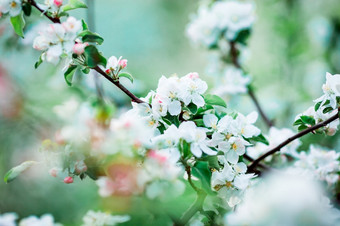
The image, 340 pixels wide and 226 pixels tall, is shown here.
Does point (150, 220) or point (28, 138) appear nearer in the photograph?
point (150, 220)

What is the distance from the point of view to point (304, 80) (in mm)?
2449

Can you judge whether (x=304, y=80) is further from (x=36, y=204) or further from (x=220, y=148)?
(x=220, y=148)

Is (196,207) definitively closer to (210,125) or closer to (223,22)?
(210,125)

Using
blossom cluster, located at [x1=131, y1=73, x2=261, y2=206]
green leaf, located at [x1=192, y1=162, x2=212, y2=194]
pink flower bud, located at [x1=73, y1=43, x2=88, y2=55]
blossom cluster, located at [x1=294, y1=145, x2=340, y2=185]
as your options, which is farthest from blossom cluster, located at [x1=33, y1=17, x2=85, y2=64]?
blossom cluster, located at [x1=294, y1=145, x2=340, y2=185]

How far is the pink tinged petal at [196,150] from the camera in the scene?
25.1 inches

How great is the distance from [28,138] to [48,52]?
113 cm

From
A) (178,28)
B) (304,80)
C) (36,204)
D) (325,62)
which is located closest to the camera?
(36,204)

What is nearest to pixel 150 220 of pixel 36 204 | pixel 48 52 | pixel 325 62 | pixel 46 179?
pixel 48 52

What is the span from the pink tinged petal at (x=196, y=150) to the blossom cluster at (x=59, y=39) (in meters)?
0.26

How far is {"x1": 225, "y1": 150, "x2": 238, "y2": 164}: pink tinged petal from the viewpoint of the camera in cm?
72

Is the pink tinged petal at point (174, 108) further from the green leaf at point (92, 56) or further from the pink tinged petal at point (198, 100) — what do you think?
the green leaf at point (92, 56)

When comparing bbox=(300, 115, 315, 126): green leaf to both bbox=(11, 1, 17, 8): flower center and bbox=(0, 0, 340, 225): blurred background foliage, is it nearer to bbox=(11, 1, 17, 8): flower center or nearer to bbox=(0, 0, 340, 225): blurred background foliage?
bbox=(0, 0, 340, 225): blurred background foliage

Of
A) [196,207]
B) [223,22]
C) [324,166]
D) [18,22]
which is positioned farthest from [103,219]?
[223,22]

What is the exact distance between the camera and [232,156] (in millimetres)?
A: 723
